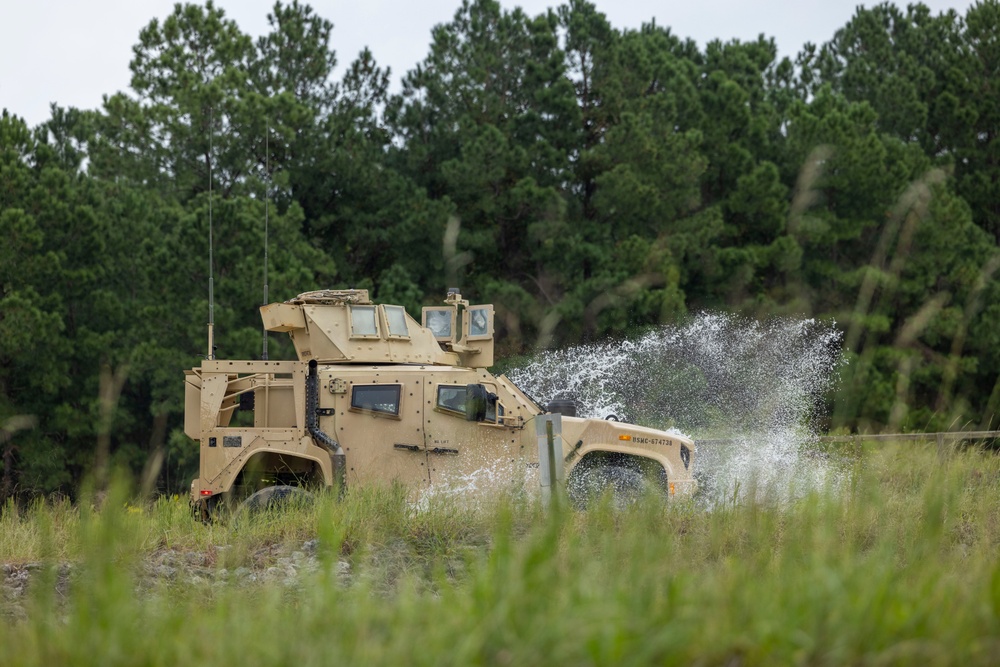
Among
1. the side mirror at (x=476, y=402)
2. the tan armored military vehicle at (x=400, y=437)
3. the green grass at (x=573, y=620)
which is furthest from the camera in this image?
the tan armored military vehicle at (x=400, y=437)

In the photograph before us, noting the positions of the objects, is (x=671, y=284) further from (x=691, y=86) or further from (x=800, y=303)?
(x=691, y=86)

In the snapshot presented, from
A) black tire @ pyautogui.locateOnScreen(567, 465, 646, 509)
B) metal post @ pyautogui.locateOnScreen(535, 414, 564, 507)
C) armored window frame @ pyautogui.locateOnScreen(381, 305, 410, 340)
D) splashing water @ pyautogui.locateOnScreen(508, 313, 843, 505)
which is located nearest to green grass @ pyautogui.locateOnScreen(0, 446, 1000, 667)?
metal post @ pyautogui.locateOnScreen(535, 414, 564, 507)

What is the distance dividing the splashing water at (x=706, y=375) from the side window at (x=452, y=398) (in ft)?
23.7

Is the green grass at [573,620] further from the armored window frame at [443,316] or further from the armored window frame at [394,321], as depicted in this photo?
the armored window frame at [443,316]

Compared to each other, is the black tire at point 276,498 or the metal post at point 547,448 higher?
the metal post at point 547,448

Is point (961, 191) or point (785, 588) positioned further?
point (961, 191)

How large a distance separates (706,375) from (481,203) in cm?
706

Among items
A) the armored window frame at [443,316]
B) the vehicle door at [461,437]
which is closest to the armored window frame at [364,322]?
the armored window frame at [443,316]

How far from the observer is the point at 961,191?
31000mm

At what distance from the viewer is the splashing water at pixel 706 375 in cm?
2103

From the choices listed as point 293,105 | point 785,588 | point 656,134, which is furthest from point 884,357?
point 785,588

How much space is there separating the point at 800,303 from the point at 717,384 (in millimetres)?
3801

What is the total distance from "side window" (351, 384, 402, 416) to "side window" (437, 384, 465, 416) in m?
0.42

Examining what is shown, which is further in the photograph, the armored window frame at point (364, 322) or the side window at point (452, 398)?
the armored window frame at point (364, 322)
